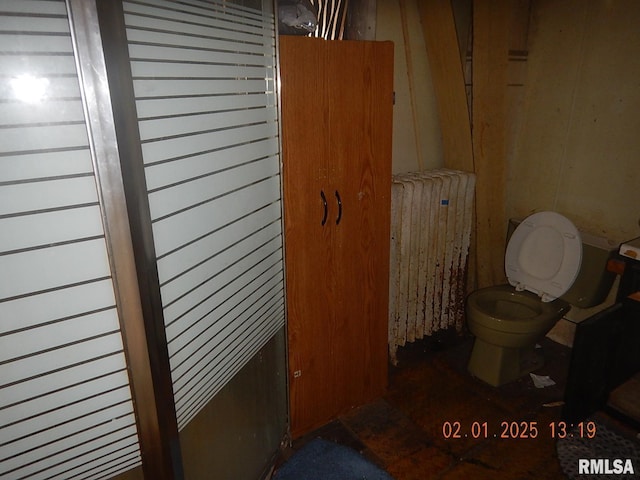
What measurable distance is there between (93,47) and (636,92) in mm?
2784

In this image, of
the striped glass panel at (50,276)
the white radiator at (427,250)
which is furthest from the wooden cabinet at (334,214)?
the striped glass panel at (50,276)

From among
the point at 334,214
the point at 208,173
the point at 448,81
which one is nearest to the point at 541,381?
the point at 334,214

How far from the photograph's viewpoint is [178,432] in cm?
129

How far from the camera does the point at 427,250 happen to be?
266 centimetres

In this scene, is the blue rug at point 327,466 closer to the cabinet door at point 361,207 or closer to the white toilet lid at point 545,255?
the cabinet door at point 361,207

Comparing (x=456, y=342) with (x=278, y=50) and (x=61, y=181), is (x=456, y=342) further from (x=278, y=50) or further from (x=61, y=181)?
(x=61, y=181)

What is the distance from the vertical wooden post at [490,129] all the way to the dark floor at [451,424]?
0.79 m

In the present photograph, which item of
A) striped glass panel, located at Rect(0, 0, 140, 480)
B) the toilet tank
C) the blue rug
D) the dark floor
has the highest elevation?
striped glass panel, located at Rect(0, 0, 140, 480)

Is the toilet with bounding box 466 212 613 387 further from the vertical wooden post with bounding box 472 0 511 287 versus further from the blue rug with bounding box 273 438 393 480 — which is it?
the blue rug with bounding box 273 438 393 480

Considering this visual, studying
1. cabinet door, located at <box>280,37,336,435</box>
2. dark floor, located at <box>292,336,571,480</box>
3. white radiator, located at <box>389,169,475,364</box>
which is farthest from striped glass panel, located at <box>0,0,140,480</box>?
white radiator, located at <box>389,169,475,364</box>

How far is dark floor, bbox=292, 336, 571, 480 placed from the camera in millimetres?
2057

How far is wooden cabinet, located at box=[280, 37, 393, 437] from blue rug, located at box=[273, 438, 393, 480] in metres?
0.40

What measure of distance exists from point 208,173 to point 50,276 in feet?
1.78

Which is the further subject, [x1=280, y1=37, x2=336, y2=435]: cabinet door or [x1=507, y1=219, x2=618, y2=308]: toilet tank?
[x1=507, y1=219, x2=618, y2=308]: toilet tank
